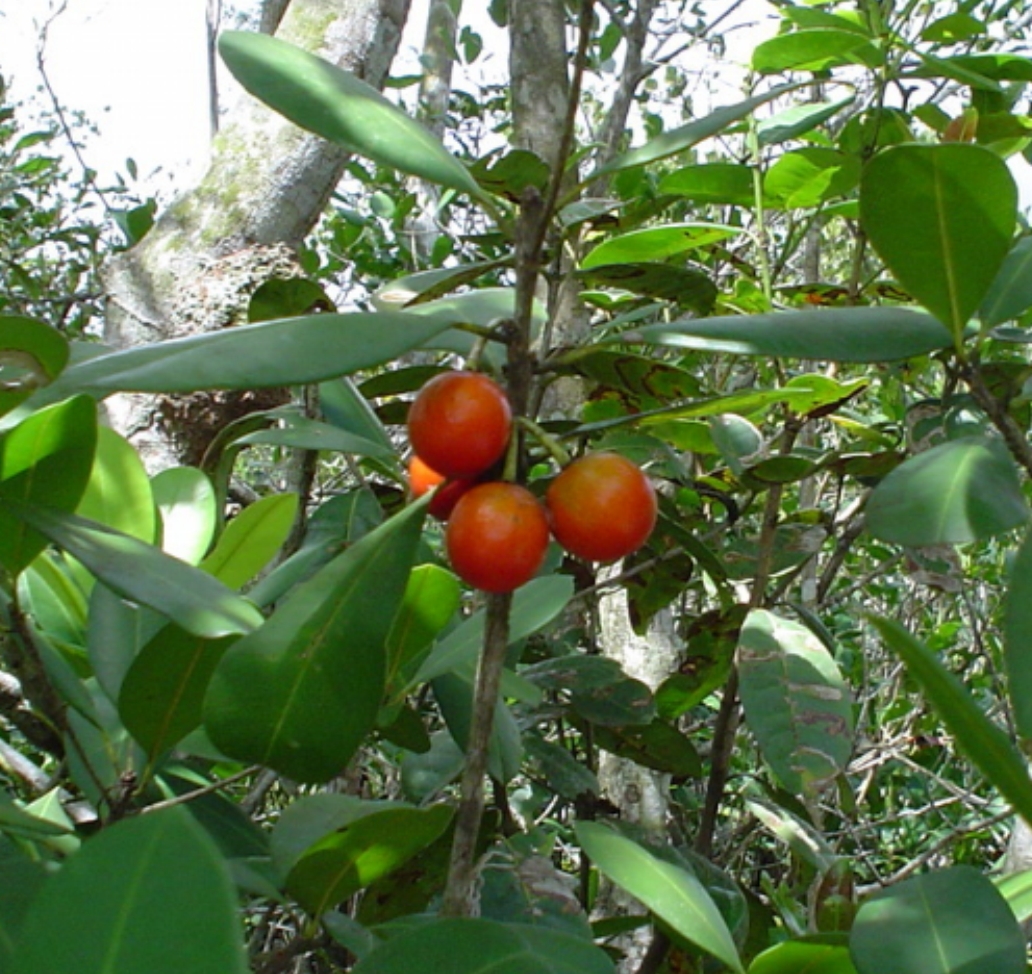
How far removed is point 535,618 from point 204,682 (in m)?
0.24

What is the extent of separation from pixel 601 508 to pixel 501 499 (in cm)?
6

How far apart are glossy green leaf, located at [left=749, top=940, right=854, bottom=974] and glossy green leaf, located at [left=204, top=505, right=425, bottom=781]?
0.25m

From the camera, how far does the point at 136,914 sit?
1.00 ft

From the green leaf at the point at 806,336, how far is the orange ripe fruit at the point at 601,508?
7cm

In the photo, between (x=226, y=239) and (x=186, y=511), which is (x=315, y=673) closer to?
(x=186, y=511)

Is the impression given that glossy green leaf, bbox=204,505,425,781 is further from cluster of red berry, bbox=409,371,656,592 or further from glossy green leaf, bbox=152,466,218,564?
glossy green leaf, bbox=152,466,218,564

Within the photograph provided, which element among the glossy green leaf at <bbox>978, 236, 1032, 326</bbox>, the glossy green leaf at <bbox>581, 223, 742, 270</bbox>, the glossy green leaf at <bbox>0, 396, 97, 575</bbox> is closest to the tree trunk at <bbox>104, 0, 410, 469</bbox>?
the glossy green leaf at <bbox>581, 223, 742, 270</bbox>

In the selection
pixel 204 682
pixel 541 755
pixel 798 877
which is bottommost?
pixel 798 877

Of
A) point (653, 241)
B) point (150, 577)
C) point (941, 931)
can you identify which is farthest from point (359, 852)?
point (653, 241)

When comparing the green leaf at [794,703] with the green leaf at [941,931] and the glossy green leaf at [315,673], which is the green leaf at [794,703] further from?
the glossy green leaf at [315,673]

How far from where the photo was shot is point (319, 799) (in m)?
0.68

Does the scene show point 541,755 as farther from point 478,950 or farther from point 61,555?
point 478,950

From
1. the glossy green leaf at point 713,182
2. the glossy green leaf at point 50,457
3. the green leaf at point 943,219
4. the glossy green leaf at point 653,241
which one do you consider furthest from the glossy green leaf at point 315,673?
the glossy green leaf at point 713,182

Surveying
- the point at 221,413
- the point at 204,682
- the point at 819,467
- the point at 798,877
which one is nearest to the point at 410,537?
the point at 204,682
